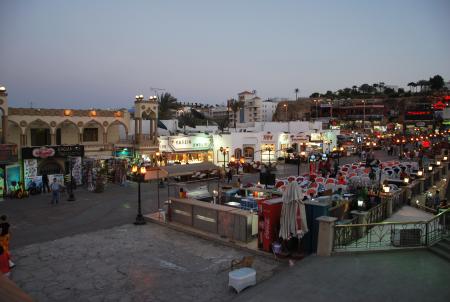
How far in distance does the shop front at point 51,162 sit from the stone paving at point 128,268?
1322cm

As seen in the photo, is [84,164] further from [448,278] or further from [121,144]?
[448,278]

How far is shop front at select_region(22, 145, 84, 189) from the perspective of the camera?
26844 millimetres

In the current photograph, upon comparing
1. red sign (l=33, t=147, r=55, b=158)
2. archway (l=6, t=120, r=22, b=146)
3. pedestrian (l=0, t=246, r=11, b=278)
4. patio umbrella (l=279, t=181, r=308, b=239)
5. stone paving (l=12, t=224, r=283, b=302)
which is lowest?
stone paving (l=12, t=224, r=283, b=302)

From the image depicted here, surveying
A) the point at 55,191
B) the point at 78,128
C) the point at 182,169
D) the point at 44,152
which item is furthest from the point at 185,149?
the point at 55,191

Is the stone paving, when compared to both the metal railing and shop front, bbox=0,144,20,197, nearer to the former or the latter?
the metal railing

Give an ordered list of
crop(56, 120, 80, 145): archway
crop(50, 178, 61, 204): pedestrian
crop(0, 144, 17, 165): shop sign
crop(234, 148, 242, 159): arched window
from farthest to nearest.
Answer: crop(234, 148, 242, 159): arched window, crop(56, 120, 80, 145): archway, crop(0, 144, 17, 165): shop sign, crop(50, 178, 61, 204): pedestrian

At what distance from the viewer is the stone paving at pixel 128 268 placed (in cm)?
1034

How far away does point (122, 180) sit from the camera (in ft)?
97.7

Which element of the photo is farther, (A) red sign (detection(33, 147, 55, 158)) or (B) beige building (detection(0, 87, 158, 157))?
(B) beige building (detection(0, 87, 158, 157))

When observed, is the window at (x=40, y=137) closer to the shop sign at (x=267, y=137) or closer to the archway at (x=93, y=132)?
the archway at (x=93, y=132)

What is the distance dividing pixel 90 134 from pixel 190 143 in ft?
31.0

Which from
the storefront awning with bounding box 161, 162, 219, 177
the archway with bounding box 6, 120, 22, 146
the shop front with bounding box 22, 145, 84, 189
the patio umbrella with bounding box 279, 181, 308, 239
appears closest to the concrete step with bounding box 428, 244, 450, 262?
the patio umbrella with bounding box 279, 181, 308, 239

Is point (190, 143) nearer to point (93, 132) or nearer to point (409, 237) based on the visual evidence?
point (93, 132)

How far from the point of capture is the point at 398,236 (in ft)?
39.0
